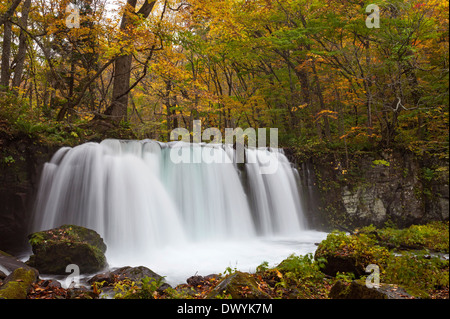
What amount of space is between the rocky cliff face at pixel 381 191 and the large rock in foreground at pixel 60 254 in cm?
895

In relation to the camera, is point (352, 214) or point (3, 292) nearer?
point (3, 292)

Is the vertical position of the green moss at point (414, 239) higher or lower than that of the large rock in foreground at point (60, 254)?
lower

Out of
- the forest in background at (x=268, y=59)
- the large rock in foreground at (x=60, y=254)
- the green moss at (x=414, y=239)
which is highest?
the forest in background at (x=268, y=59)

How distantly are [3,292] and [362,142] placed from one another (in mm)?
13331

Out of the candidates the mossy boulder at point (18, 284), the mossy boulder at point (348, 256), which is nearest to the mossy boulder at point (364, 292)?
the mossy boulder at point (348, 256)

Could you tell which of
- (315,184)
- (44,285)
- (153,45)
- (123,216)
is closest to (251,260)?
(123,216)

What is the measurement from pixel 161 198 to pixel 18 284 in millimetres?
5189

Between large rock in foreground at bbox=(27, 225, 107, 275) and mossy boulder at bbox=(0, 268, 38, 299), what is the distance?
1.12 meters

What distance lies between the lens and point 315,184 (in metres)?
12.3

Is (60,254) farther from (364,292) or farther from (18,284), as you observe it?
(364,292)

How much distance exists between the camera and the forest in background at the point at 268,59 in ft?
29.6

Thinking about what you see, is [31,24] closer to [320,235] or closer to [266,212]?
[266,212]

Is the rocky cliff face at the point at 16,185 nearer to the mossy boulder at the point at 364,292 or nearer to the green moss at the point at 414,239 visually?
the mossy boulder at the point at 364,292
